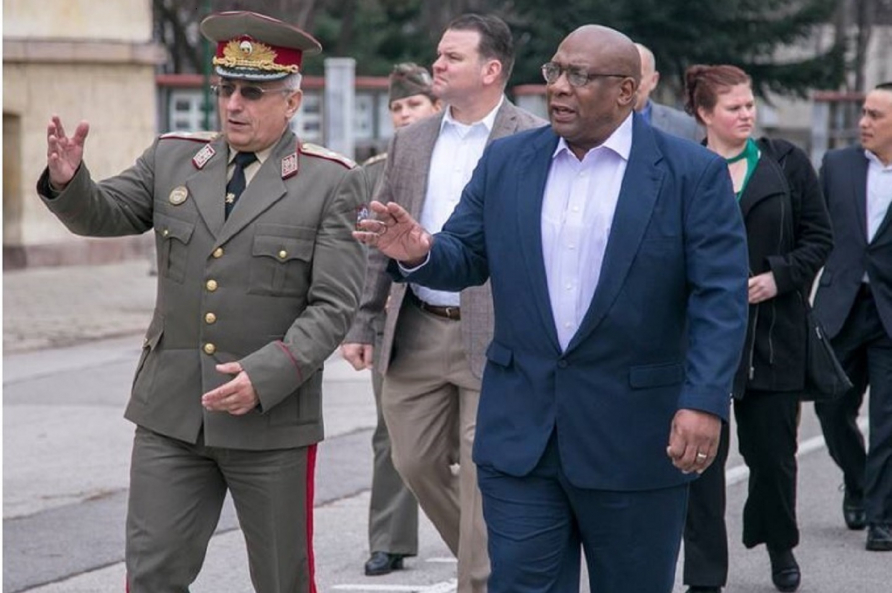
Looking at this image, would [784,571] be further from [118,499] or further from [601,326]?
[118,499]

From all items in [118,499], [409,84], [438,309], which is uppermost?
[409,84]

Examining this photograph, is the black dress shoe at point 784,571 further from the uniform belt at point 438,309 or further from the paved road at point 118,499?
the uniform belt at point 438,309

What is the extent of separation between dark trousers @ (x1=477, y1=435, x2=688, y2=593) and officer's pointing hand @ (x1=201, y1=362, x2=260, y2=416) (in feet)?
2.20

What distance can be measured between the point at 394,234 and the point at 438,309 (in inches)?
72.7

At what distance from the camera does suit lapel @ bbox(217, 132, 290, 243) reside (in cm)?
530

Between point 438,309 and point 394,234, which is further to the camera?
point 438,309

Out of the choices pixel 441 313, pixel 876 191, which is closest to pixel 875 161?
pixel 876 191

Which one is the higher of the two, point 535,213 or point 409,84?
point 409,84

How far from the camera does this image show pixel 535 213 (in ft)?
16.4

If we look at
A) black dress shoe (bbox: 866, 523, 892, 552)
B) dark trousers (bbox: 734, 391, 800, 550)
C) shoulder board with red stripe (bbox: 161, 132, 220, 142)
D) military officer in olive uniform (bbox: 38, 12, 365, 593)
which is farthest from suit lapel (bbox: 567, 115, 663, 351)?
black dress shoe (bbox: 866, 523, 892, 552)

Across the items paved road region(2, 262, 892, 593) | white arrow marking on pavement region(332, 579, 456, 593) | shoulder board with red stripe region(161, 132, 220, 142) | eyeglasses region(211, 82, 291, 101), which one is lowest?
paved road region(2, 262, 892, 593)

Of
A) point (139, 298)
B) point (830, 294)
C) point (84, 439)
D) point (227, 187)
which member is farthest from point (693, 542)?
point (139, 298)

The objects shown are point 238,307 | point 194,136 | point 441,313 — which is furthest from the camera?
point 441,313

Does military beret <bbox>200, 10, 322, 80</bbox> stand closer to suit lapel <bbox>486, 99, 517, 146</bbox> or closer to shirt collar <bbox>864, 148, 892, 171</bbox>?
suit lapel <bbox>486, 99, 517, 146</bbox>
